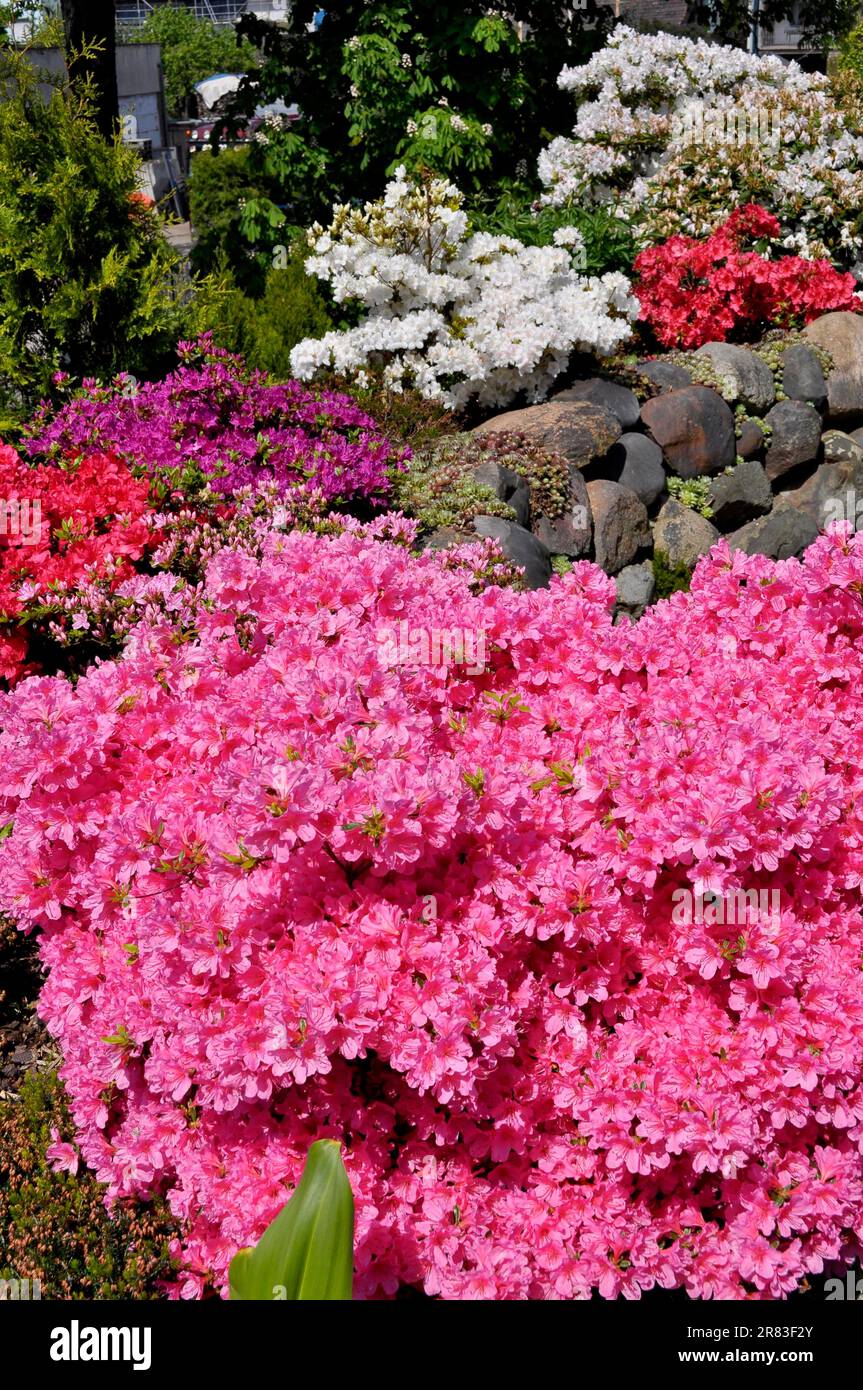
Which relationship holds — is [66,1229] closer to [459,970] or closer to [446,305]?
[459,970]

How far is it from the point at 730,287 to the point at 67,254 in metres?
4.48

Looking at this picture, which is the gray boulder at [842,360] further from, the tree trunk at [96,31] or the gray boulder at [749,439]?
the tree trunk at [96,31]

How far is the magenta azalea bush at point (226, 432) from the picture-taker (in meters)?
4.71

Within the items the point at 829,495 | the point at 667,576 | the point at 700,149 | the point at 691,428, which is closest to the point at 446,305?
the point at 691,428

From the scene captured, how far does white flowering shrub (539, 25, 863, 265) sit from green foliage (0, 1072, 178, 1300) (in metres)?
7.81

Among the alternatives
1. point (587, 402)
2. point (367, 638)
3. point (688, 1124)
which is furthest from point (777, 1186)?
point (587, 402)

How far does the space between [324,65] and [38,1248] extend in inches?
336

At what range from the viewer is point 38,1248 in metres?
2.57

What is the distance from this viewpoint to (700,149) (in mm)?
9008

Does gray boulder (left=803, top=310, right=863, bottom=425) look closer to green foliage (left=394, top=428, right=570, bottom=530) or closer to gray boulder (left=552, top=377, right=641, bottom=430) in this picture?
gray boulder (left=552, top=377, right=641, bottom=430)

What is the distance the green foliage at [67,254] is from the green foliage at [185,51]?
4379cm

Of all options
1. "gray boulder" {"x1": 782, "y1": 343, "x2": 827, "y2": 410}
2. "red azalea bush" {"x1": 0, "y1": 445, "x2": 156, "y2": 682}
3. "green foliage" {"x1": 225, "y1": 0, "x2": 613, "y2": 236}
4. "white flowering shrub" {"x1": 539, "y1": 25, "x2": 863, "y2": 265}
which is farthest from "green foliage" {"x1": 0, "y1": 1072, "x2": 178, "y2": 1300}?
"white flowering shrub" {"x1": 539, "y1": 25, "x2": 863, "y2": 265}

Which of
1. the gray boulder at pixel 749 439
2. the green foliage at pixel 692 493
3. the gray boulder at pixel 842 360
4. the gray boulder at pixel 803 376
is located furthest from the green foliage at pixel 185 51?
the green foliage at pixel 692 493

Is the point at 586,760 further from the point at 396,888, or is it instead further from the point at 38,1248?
the point at 38,1248
